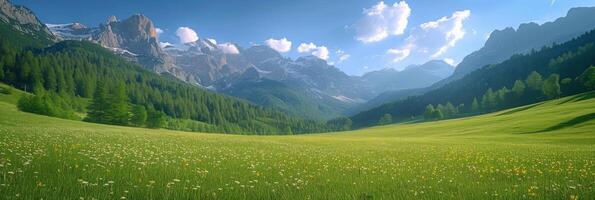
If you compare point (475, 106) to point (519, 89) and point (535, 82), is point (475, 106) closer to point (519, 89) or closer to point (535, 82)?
point (519, 89)

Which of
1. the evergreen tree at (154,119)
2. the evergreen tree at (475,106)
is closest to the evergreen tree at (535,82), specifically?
the evergreen tree at (475,106)

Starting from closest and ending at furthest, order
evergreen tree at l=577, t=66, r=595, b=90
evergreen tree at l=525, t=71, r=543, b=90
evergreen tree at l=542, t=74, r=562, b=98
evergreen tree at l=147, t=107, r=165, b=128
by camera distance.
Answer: evergreen tree at l=577, t=66, r=595, b=90
evergreen tree at l=147, t=107, r=165, b=128
evergreen tree at l=542, t=74, r=562, b=98
evergreen tree at l=525, t=71, r=543, b=90

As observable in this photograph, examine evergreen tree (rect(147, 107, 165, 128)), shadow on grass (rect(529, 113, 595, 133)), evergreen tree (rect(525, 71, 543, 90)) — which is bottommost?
shadow on grass (rect(529, 113, 595, 133))

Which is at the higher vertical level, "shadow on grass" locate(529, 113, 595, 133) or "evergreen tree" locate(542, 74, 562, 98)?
"evergreen tree" locate(542, 74, 562, 98)

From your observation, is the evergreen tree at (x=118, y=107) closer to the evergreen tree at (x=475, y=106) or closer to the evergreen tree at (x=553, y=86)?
the evergreen tree at (x=553, y=86)

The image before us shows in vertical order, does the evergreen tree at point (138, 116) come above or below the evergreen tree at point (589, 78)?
below

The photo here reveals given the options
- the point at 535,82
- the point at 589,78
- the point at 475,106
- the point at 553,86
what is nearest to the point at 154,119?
the point at 589,78

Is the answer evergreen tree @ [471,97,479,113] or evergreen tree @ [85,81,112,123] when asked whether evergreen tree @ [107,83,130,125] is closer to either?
evergreen tree @ [85,81,112,123]

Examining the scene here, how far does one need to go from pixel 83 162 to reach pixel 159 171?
2932 millimetres

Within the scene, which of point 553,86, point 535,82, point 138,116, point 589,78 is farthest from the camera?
point 535,82

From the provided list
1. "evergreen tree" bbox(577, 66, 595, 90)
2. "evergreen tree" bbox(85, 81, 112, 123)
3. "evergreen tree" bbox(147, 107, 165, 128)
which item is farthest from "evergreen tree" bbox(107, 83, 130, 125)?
"evergreen tree" bbox(577, 66, 595, 90)

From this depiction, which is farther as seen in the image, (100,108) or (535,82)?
(535,82)

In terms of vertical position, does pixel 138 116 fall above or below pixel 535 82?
below

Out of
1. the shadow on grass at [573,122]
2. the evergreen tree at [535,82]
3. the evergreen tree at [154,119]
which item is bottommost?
the shadow on grass at [573,122]
